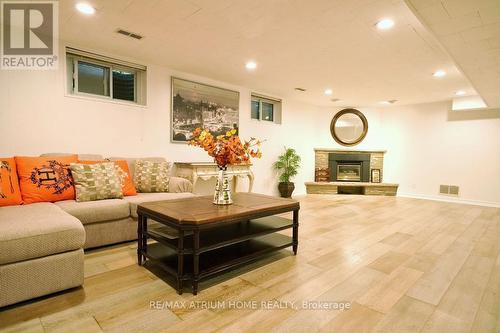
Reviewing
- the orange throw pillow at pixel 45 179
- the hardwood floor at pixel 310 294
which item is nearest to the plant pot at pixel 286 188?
the hardwood floor at pixel 310 294

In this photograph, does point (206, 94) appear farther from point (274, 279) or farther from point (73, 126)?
point (274, 279)

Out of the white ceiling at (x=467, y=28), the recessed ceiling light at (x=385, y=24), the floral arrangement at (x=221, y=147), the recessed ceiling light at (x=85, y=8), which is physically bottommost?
the floral arrangement at (x=221, y=147)

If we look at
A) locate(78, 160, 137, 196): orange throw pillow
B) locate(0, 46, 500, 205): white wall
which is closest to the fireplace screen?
locate(0, 46, 500, 205): white wall

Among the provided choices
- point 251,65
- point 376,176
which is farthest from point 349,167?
point 251,65

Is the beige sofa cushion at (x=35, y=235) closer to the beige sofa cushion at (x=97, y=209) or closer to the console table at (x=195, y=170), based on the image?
the beige sofa cushion at (x=97, y=209)

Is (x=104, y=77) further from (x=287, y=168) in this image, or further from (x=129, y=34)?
(x=287, y=168)

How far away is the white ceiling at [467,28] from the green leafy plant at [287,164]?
3505 millimetres

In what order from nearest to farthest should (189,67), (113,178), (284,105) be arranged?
(113,178)
(189,67)
(284,105)

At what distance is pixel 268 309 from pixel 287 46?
2898mm

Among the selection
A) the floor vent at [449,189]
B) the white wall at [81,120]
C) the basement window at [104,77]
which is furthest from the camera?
the floor vent at [449,189]

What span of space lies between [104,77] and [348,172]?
242 inches

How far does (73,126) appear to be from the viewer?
133 inches

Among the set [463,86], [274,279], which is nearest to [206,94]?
[274,279]

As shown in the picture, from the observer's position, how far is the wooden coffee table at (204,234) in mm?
1847
